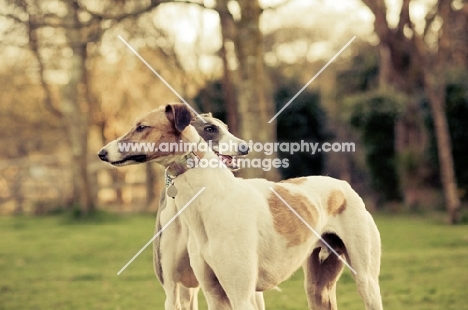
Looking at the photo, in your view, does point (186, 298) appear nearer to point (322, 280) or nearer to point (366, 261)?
point (322, 280)

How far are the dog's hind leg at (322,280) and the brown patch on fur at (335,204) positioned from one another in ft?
1.42

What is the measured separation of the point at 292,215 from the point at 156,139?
3.69 feet

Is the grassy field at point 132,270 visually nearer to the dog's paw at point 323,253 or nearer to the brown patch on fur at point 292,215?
the dog's paw at point 323,253

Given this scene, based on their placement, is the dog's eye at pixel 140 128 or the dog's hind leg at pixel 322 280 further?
the dog's hind leg at pixel 322 280

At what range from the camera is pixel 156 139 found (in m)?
4.88

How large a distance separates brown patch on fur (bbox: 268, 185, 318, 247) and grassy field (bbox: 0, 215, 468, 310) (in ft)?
11.0

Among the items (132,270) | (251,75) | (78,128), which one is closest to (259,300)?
(132,270)

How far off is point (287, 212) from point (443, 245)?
954cm

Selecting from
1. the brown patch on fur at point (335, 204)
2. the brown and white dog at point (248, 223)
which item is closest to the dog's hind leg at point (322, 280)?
the brown and white dog at point (248, 223)

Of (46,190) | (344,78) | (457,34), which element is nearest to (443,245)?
(457,34)

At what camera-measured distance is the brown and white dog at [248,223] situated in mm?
4918

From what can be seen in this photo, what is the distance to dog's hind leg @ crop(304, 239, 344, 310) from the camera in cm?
600

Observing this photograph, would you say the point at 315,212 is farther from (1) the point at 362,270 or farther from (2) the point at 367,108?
(2) the point at 367,108

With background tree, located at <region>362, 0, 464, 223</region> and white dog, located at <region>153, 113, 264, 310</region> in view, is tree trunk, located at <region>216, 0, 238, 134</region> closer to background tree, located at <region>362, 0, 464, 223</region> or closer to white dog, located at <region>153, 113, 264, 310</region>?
background tree, located at <region>362, 0, 464, 223</region>
